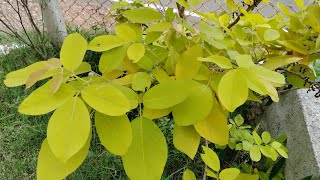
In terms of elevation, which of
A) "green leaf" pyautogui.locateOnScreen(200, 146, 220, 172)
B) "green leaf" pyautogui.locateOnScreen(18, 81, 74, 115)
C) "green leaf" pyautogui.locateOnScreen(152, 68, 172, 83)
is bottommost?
"green leaf" pyautogui.locateOnScreen(200, 146, 220, 172)

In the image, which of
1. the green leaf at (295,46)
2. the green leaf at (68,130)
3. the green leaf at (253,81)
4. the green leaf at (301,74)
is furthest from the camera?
the green leaf at (301,74)

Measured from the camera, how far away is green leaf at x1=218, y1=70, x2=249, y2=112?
2.62 ft

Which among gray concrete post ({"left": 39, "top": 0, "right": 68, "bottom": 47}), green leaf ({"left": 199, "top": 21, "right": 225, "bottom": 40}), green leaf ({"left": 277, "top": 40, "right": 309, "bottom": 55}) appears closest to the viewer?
green leaf ({"left": 199, "top": 21, "right": 225, "bottom": 40})

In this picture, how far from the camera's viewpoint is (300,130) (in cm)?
183

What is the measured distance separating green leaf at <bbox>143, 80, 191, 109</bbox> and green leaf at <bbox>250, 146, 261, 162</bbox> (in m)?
0.79

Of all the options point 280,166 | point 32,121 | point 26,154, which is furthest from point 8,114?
point 280,166

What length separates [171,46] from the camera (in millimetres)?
1123

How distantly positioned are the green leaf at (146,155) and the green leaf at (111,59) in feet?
0.66

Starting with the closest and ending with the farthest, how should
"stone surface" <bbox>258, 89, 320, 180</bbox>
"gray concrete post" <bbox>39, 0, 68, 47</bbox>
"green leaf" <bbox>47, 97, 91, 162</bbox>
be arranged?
"green leaf" <bbox>47, 97, 91, 162</bbox>, "stone surface" <bbox>258, 89, 320, 180</bbox>, "gray concrete post" <bbox>39, 0, 68, 47</bbox>

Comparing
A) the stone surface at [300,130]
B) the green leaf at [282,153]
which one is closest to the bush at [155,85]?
the green leaf at [282,153]

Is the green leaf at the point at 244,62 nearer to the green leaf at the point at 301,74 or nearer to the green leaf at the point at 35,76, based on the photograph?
the green leaf at the point at 35,76

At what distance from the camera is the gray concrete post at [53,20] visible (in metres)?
3.01

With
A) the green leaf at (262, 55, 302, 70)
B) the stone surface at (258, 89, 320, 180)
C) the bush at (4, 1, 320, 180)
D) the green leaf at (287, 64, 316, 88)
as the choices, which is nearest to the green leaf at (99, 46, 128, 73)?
the bush at (4, 1, 320, 180)

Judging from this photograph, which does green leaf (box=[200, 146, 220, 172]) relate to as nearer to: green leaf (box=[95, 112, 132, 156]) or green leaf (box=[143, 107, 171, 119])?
green leaf (box=[143, 107, 171, 119])
